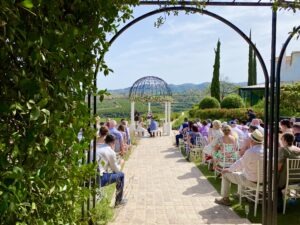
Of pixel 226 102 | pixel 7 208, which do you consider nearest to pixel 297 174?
pixel 7 208

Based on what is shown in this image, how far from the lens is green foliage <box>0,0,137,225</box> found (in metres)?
1.20

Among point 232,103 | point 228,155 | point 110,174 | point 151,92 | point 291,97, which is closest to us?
point 110,174

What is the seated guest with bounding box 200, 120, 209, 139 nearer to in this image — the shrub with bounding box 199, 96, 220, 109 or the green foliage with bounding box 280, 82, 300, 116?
the green foliage with bounding box 280, 82, 300, 116

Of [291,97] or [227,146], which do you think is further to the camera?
[291,97]

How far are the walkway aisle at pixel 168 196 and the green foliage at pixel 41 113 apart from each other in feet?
12.6

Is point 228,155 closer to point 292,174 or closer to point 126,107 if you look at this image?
point 292,174

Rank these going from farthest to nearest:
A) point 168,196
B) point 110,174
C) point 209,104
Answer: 1. point 209,104
2. point 168,196
3. point 110,174

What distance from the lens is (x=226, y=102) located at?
29.8 meters

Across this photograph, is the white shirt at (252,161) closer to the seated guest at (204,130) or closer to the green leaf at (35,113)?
the green leaf at (35,113)

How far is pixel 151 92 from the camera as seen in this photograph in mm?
26438

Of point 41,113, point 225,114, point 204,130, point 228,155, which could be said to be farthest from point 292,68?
point 41,113

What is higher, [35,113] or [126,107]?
[35,113]

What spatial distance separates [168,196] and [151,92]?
1932 centimetres

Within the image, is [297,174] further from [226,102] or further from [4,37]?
[226,102]
